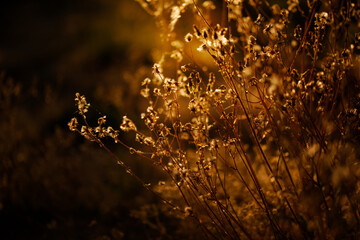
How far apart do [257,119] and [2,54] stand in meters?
10.6

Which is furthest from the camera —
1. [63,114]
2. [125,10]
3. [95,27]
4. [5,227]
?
[95,27]

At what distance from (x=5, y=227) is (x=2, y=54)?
8.42 metres

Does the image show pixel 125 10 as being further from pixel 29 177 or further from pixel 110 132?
pixel 110 132

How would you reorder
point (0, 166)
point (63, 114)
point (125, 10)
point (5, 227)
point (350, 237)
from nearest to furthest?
point (350, 237)
point (5, 227)
point (0, 166)
point (63, 114)
point (125, 10)

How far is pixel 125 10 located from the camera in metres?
8.73

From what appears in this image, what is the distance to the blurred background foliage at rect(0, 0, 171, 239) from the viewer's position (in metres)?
3.17

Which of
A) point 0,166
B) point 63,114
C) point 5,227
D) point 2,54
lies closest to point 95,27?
point 2,54

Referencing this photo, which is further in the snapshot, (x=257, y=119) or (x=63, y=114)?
(x=63, y=114)

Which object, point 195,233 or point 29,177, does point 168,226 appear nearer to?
point 195,233

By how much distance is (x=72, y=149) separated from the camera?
166 inches

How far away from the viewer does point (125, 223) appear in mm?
3029

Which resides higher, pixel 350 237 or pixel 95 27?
pixel 95 27

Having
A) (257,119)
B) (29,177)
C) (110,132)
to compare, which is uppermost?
(29,177)

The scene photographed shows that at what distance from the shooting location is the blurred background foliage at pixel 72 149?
3.17 m
